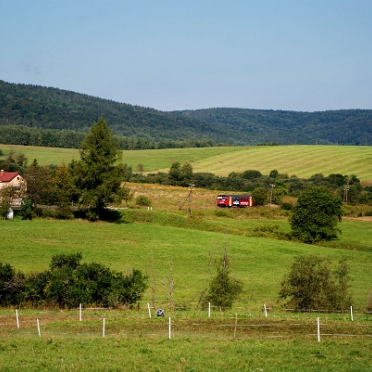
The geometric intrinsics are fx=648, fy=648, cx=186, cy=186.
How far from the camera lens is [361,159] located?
474 ft

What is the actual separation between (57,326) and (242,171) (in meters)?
117

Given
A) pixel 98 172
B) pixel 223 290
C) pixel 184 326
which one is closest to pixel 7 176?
pixel 98 172

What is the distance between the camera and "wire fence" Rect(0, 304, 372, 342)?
24.4m

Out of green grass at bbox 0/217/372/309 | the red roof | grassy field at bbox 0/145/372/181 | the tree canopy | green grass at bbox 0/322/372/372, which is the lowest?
green grass at bbox 0/217/372/309

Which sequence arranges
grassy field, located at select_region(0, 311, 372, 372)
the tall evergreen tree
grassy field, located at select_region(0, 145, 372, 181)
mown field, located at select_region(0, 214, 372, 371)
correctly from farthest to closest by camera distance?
grassy field, located at select_region(0, 145, 372, 181)
the tall evergreen tree
mown field, located at select_region(0, 214, 372, 371)
grassy field, located at select_region(0, 311, 372, 372)

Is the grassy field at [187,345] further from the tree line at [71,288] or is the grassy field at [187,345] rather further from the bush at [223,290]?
the bush at [223,290]

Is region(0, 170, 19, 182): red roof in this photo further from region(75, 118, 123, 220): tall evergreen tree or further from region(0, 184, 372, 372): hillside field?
region(75, 118, 123, 220): tall evergreen tree

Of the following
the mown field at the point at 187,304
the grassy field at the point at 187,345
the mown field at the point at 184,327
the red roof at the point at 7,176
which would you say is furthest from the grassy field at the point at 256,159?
the grassy field at the point at 187,345

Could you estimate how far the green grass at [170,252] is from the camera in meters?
46.9

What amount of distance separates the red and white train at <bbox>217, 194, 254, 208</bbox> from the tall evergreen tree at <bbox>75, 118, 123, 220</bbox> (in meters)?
23.2

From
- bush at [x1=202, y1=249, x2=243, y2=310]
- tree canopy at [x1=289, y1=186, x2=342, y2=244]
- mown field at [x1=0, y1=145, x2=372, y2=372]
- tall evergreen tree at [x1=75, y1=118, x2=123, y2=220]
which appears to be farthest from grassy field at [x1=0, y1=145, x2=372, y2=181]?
bush at [x1=202, y1=249, x2=243, y2=310]

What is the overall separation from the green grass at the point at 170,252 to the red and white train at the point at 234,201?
1841 centimetres

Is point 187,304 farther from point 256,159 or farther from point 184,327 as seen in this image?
point 256,159

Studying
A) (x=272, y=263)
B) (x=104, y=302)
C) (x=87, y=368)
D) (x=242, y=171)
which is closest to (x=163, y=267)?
(x=272, y=263)
